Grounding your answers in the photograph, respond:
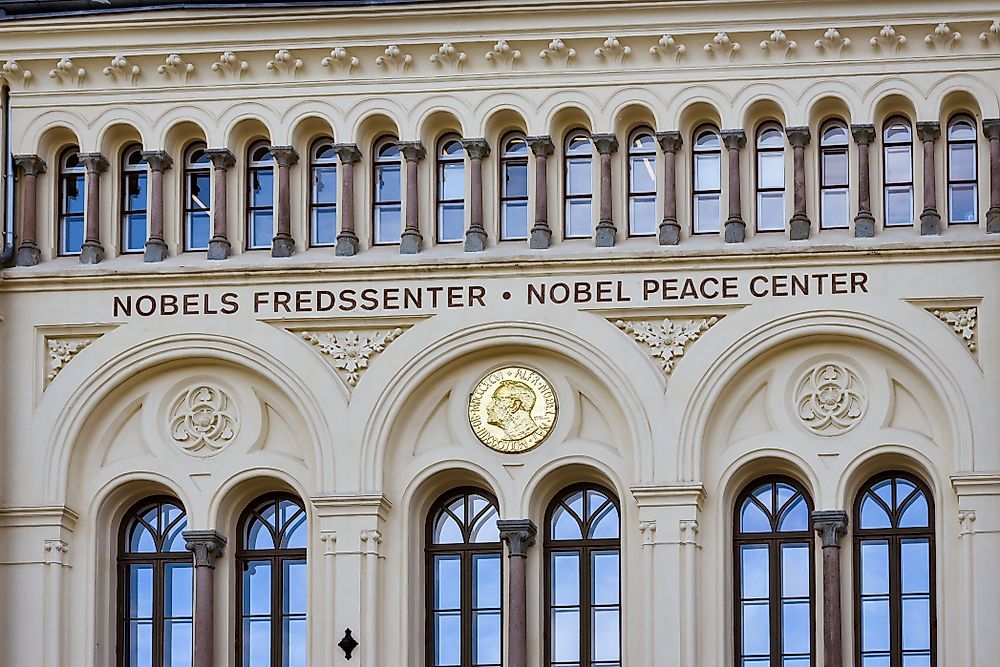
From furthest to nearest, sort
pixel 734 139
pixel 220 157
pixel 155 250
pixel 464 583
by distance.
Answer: pixel 220 157 < pixel 155 250 < pixel 464 583 < pixel 734 139

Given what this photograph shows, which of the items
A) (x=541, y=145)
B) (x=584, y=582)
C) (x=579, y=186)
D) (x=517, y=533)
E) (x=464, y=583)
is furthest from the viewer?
(x=579, y=186)

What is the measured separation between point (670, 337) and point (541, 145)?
276 cm

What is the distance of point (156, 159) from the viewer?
39938 millimetres

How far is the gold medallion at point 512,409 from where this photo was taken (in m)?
39.0

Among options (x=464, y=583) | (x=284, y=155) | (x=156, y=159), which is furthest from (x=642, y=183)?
(x=156, y=159)

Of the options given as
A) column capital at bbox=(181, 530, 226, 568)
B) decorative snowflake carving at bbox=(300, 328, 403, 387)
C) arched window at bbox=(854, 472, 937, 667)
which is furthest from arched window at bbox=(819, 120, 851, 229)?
column capital at bbox=(181, 530, 226, 568)

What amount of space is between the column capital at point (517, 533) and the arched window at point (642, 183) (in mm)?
3661

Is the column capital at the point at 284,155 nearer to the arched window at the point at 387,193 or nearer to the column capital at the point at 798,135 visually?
the arched window at the point at 387,193

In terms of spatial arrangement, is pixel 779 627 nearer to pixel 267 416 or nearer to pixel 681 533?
pixel 681 533

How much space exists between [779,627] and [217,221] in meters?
8.17

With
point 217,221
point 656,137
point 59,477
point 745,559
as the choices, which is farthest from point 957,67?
point 59,477

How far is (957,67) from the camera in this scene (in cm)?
3881

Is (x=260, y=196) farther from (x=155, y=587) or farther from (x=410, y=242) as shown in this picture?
(x=155, y=587)

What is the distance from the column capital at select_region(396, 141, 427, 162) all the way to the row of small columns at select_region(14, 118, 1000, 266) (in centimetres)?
1
